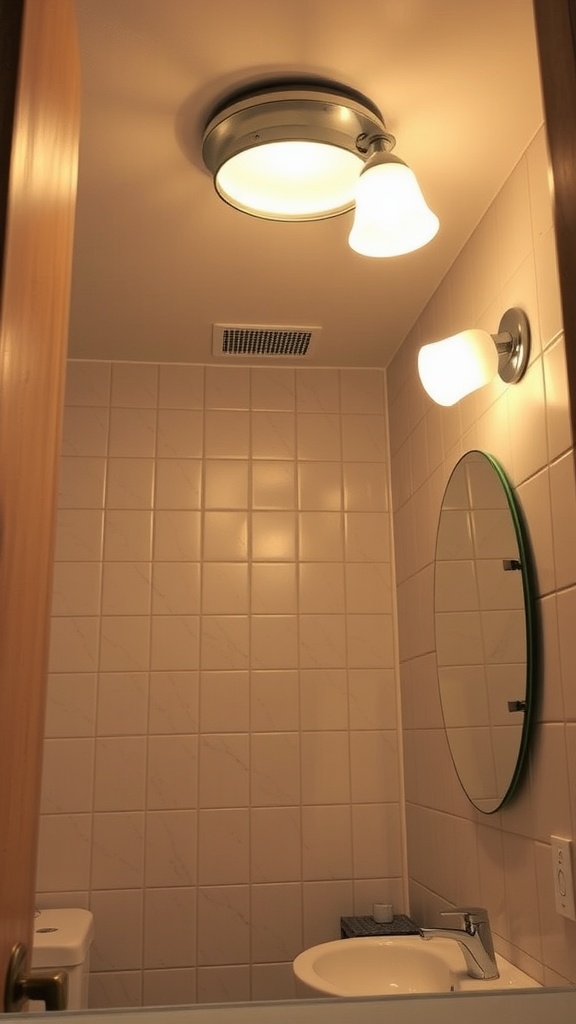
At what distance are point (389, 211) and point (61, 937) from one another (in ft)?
4.58

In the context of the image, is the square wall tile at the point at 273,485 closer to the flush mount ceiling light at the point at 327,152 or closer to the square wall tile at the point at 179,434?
the square wall tile at the point at 179,434

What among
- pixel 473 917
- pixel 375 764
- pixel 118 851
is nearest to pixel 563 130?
pixel 473 917

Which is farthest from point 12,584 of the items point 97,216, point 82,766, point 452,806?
point 82,766

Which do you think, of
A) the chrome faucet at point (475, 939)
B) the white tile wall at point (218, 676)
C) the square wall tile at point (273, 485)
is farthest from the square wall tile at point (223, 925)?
the square wall tile at point (273, 485)

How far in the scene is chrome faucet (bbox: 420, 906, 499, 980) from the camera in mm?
1369

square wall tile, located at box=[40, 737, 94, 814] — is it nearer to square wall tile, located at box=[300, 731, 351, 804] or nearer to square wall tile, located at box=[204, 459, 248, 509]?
square wall tile, located at box=[300, 731, 351, 804]

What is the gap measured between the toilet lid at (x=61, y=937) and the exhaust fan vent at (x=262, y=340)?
50.7 inches

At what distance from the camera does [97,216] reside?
161 cm

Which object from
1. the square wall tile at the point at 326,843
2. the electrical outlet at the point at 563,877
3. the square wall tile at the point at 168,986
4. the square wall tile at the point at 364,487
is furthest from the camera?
the square wall tile at the point at 364,487

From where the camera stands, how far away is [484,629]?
154 centimetres

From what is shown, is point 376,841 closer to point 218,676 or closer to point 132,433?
point 218,676

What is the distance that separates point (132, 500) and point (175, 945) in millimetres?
996

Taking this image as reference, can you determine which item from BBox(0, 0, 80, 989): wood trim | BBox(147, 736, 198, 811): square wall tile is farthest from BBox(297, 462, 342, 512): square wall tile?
BBox(0, 0, 80, 989): wood trim

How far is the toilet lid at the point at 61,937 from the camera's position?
63.0 inches
